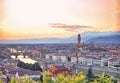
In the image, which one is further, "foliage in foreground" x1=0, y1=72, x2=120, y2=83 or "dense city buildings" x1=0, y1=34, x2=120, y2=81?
"dense city buildings" x1=0, y1=34, x2=120, y2=81

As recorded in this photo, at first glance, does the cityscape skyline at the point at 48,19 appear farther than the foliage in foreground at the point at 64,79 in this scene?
Yes

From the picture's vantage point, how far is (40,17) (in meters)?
3.23

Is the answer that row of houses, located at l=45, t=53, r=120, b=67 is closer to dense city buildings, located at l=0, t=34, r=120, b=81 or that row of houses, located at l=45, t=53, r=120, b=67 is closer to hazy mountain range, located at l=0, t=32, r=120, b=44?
dense city buildings, located at l=0, t=34, r=120, b=81

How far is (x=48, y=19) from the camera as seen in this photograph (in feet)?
10.5

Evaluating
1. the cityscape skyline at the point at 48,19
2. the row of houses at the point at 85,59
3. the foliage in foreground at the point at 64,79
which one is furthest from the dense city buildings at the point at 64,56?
the foliage in foreground at the point at 64,79

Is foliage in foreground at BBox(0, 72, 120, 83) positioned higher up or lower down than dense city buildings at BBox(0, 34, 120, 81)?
lower down

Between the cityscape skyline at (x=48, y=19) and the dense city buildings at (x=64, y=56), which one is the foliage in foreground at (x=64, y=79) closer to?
the dense city buildings at (x=64, y=56)

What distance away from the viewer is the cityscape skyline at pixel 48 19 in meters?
3.19

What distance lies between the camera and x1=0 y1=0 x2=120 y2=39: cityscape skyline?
3.19m

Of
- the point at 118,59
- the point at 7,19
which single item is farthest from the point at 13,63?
the point at 118,59

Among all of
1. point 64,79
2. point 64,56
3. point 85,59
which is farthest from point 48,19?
point 64,79

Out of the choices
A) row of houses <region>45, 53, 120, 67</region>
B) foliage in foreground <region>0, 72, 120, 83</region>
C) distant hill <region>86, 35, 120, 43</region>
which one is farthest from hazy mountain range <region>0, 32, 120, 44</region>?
foliage in foreground <region>0, 72, 120, 83</region>

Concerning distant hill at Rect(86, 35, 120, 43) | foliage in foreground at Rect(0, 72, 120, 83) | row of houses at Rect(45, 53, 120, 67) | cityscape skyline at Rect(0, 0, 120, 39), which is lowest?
foliage in foreground at Rect(0, 72, 120, 83)

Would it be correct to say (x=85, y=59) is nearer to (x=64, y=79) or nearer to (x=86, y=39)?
(x=86, y=39)
